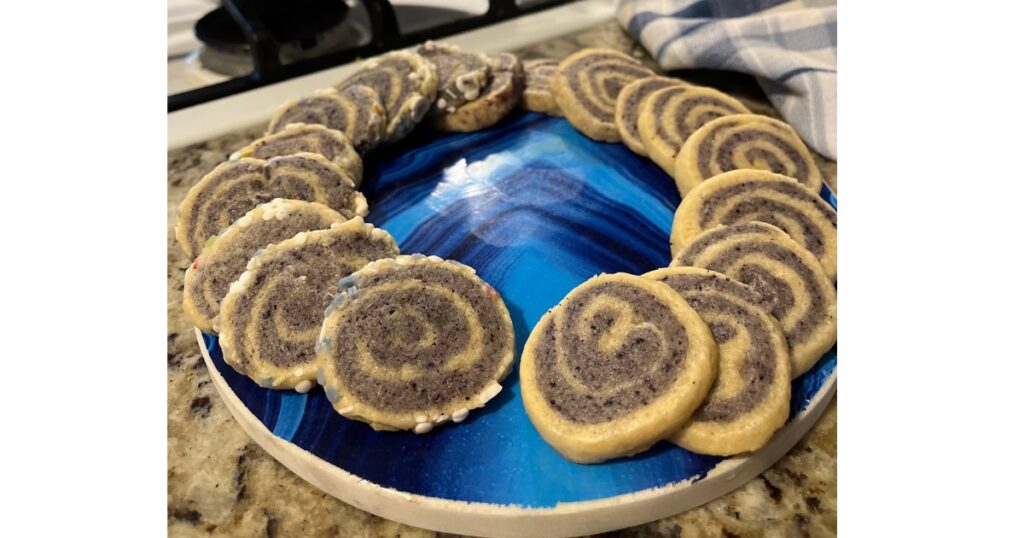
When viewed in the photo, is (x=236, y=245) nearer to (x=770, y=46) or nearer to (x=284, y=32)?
(x=284, y=32)

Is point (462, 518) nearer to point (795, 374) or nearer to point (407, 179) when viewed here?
point (795, 374)

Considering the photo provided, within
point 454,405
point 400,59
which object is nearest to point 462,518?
point 454,405

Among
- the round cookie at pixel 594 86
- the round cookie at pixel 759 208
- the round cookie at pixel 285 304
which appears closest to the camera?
the round cookie at pixel 285 304

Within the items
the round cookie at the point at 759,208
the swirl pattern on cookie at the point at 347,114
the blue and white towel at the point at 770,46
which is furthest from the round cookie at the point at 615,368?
the blue and white towel at the point at 770,46

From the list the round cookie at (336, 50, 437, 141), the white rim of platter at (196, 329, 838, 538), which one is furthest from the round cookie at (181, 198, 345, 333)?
the round cookie at (336, 50, 437, 141)

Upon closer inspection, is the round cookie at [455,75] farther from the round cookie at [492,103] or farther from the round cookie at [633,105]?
the round cookie at [633,105]
